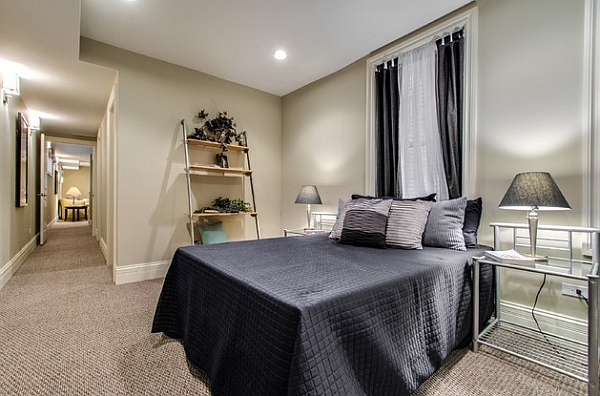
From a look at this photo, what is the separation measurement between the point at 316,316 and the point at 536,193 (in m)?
1.58

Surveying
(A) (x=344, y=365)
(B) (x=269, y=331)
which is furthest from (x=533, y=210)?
(B) (x=269, y=331)

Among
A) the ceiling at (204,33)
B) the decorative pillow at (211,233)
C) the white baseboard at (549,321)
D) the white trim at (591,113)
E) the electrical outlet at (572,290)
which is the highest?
the ceiling at (204,33)

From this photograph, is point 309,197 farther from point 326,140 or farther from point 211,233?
point 211,233

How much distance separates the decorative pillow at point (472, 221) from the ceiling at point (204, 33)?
1.71 m

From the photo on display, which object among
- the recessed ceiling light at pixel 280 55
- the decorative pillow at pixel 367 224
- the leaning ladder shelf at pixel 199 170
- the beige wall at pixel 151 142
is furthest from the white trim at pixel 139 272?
the recessed ceiling light at pixel 280 55

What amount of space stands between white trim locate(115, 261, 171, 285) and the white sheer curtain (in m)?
2.90

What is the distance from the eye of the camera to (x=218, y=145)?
3.60 meters

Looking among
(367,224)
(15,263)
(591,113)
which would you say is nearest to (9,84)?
(15,263)

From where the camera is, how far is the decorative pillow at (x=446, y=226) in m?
2.03

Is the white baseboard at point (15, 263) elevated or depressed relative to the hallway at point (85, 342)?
elevated

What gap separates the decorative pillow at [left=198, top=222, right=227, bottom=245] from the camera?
11.4 ft

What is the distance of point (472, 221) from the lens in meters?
2.14

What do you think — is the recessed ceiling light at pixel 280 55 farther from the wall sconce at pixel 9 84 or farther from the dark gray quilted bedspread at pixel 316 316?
the wall sconce at pixel 9 84

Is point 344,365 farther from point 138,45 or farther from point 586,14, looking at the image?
point 138,45
